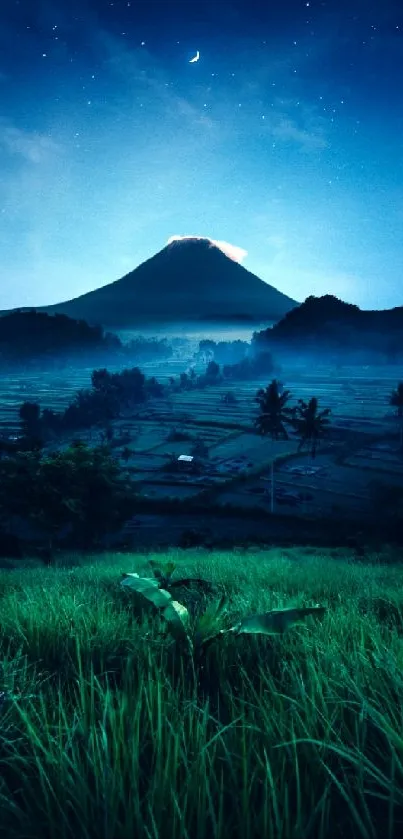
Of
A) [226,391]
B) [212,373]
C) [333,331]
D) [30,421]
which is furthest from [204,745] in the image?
[333,331]

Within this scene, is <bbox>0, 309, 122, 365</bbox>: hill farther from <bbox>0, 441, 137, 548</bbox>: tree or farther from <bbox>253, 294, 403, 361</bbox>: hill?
<bbox>0, 441, 137, 548</bbox>: tree

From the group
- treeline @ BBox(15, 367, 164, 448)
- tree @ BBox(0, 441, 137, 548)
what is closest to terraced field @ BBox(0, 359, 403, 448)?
treeline @ BBox(15, 367, 164, 448)

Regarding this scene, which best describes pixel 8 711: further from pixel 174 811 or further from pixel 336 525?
pixel 336 525

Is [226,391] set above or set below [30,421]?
above

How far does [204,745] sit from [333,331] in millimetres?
191870

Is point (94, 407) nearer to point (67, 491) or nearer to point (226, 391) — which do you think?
point (226, 391)

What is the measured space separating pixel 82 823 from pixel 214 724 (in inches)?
22.7

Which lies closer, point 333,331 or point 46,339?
point 46,339

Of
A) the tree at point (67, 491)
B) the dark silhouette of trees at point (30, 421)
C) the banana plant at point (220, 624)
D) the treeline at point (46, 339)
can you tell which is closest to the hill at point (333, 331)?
the treeline at point (46, 339)

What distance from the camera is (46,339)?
155250 millimetres

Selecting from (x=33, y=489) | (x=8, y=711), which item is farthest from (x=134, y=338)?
(x=8, y=711)

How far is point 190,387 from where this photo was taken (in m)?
137

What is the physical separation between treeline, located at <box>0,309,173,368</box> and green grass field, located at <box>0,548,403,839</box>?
161 meters

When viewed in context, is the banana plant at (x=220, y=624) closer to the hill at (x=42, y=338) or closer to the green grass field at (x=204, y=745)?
the green grass field at (x=204, y=745)
